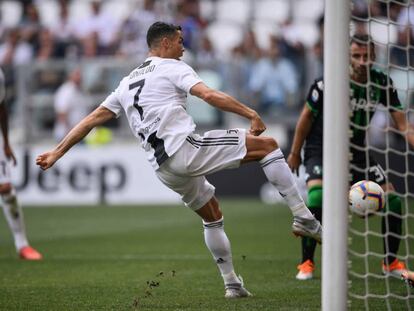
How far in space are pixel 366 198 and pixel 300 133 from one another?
1199mm

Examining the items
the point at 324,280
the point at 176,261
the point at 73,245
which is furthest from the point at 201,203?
the point at 73,245

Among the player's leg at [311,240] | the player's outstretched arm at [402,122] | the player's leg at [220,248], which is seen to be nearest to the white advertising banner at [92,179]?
the player's leg at [311,240]

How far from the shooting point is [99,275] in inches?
351

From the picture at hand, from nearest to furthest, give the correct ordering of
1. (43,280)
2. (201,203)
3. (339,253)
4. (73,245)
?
1. (339,253)
2. (201,203)
3. (43,280)
4. (73,245)

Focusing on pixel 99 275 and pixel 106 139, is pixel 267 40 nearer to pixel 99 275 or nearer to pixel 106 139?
pixel 106 139

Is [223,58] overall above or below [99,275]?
above

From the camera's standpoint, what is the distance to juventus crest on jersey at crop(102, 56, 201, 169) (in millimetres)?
6891

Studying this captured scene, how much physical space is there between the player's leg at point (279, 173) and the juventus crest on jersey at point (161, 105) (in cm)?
50

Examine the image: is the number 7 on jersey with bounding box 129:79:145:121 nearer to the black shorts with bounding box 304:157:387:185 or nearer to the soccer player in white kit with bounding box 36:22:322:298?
the soccer player in white kit with bounding box 36:22:322:298

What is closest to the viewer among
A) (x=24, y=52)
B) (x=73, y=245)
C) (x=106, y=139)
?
(x=73, y=245)

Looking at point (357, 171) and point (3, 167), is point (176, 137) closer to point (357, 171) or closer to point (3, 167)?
point (357, 171)

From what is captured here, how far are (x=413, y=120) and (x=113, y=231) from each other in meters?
6.91

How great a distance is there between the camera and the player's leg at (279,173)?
694 centimetres

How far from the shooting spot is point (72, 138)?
7059 mm
